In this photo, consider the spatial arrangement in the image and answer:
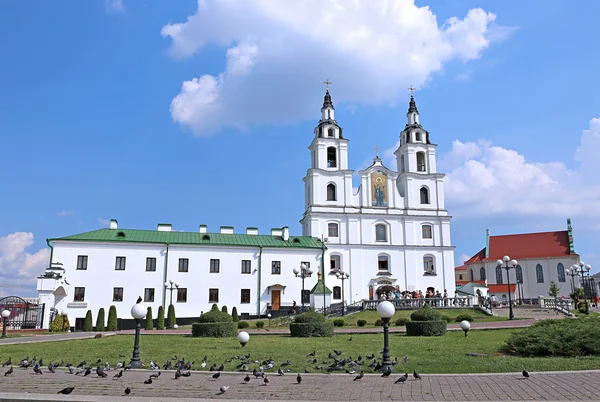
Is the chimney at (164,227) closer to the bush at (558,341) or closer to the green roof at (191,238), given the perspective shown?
the green roof at (191,238)

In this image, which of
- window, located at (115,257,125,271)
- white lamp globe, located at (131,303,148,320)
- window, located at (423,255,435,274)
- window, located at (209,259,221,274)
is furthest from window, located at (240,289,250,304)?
white lamp globe, located at (131,303,148,320)

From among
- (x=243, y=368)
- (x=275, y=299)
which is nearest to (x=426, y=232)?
(x=275, y=299)

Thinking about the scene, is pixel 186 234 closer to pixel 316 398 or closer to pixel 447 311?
pixel 447 311

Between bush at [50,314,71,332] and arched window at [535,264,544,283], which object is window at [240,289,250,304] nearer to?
bush at [50,314,71,332]

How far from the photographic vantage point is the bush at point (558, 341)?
1230 centimetres

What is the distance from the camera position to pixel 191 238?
1827 inches

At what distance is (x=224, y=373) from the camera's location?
1078 centimetres

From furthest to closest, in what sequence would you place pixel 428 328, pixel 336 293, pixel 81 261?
pixel 336 293
pixel 81 261
pixel 428 328

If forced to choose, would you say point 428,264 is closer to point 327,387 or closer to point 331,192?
point 331,192

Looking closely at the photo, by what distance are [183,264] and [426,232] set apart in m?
27.3

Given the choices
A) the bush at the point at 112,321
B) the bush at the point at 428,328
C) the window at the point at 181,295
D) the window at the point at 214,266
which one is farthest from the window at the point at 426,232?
the bush at the point at 428,328

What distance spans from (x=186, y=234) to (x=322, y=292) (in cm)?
1519

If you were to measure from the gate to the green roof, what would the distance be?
7.85 metres

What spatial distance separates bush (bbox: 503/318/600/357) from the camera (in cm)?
1230
